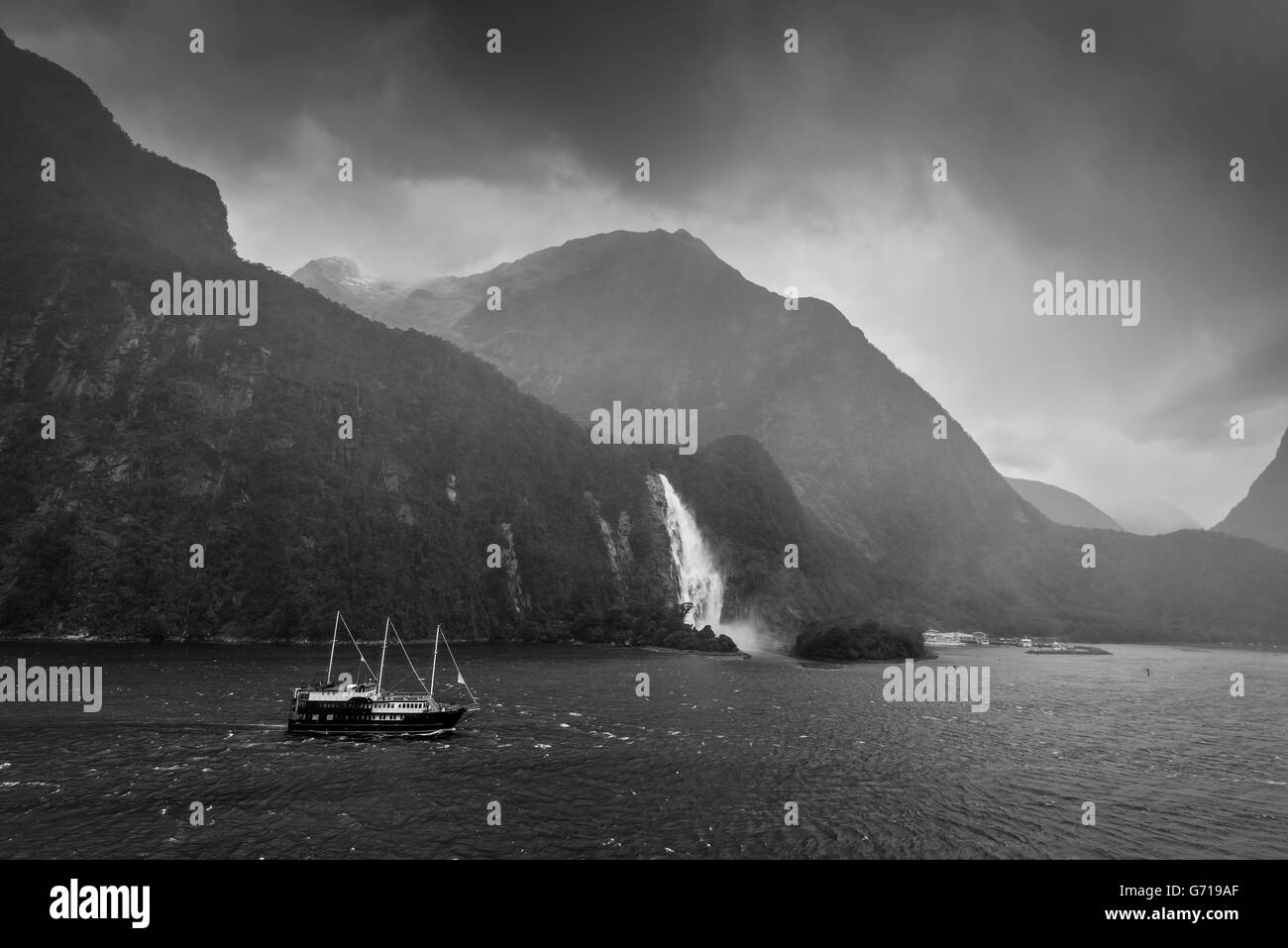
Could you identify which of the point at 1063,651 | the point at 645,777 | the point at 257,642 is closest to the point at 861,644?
the point at 1063,651

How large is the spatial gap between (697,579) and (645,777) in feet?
488

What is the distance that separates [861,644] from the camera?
138 meters

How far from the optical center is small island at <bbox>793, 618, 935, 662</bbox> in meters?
138

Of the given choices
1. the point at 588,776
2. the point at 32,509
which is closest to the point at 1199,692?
the point at 588,776

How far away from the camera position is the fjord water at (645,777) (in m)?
33.1

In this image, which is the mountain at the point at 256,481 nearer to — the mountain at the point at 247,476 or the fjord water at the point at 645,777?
the mountain at the point at 247,476

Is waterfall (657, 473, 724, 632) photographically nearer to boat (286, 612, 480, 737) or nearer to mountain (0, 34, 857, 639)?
mountain (0, 34, 857, 639)

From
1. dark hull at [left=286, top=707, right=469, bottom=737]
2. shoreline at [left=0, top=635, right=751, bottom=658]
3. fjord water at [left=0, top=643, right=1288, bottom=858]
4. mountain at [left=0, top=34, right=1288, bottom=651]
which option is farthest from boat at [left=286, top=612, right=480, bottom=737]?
mountain at [left=0, top=34, right=1288, bottom=651]

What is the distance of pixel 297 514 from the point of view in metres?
143

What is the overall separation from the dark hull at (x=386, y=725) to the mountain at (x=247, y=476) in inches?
3264

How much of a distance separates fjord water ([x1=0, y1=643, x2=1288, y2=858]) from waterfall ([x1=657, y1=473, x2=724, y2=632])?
334ft

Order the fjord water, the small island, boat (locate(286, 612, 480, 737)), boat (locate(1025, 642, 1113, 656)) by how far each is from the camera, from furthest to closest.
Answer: boat (locate(1025, 642, 1113, 656)) < the small island < boat (locate(286, 612, 480, 737)) < the fjord water

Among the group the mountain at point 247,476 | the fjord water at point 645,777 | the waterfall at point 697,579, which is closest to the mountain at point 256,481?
the mountain at point 247,476
